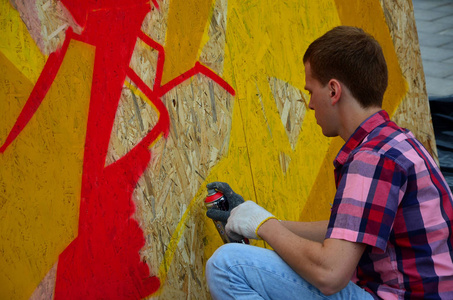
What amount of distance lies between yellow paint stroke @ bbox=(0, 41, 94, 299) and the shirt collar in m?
1.08

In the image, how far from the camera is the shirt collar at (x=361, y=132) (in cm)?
218

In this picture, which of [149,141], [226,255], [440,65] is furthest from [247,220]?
[440,65]

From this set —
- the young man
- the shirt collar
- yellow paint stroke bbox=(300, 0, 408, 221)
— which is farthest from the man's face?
yellow paint stroke bbox=(300, 0, 408, 221)

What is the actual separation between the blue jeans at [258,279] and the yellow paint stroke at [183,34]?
0.96m

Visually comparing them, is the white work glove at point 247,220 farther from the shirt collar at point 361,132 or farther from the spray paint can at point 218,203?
the shirt collar at point 361,132

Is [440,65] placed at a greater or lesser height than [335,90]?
lesser

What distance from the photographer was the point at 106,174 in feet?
8.46

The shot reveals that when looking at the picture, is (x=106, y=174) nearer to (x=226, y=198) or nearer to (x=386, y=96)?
(x=226, y=198)

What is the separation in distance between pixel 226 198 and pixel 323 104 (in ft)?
2.29

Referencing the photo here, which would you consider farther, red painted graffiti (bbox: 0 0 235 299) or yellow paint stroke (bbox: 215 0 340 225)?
yellow paint stroke (bbox: 215 0 340 225)

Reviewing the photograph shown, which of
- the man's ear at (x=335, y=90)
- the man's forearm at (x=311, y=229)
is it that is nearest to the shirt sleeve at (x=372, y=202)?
the man's ear at (x=335, y=90)

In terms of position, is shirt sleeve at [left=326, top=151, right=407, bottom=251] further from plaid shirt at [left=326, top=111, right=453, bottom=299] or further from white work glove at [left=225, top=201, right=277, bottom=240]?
white work glove at [left=225, top=201, right=277, bottom=240]

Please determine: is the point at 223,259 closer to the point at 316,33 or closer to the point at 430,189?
the point at 430,189

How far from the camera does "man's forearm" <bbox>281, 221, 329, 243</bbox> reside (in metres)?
2.50
